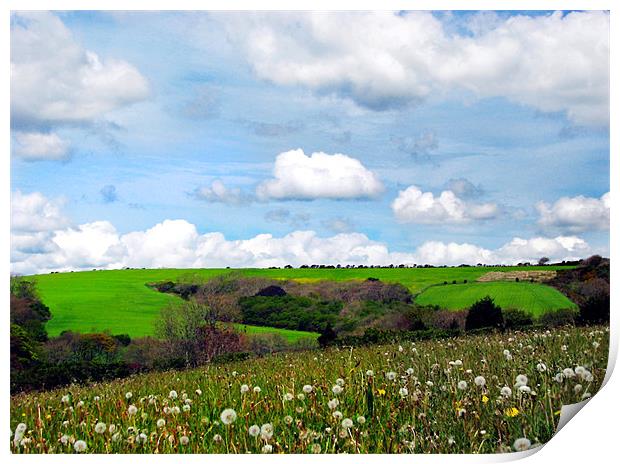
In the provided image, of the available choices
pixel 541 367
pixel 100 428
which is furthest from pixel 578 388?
pixel 100 428

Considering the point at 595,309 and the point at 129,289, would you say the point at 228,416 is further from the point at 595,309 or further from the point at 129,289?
the point at 595,309

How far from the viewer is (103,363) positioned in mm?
6730

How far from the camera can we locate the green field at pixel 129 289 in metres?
6.80

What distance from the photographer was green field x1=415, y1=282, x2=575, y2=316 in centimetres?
712

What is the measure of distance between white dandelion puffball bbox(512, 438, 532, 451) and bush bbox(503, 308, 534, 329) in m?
2.96

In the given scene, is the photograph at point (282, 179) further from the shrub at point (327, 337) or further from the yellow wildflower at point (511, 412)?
the yellow wildflower at point (511, 412)

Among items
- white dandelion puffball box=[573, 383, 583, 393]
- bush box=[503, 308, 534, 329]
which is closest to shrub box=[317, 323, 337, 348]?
bush box=[503, 308, 534, 329]

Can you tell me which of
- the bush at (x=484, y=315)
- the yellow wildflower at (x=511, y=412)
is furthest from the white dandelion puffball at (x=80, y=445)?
the bush at (x=484, y=315)

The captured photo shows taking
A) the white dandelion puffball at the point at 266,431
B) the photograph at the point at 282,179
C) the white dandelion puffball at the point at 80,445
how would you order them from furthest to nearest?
the photograph at the point at 282,179
the white dandelion puffball at the point at 80,445
the white dandelion puffball at the point at 266,431

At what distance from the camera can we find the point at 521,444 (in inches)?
169

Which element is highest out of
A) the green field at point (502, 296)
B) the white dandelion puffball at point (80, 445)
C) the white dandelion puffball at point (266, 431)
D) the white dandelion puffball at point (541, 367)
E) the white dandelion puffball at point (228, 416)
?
the green field at point (502, 296)

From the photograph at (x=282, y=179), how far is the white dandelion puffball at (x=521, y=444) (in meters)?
1.45

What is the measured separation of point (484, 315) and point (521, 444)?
304 cm

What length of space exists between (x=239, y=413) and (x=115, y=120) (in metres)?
3.40
